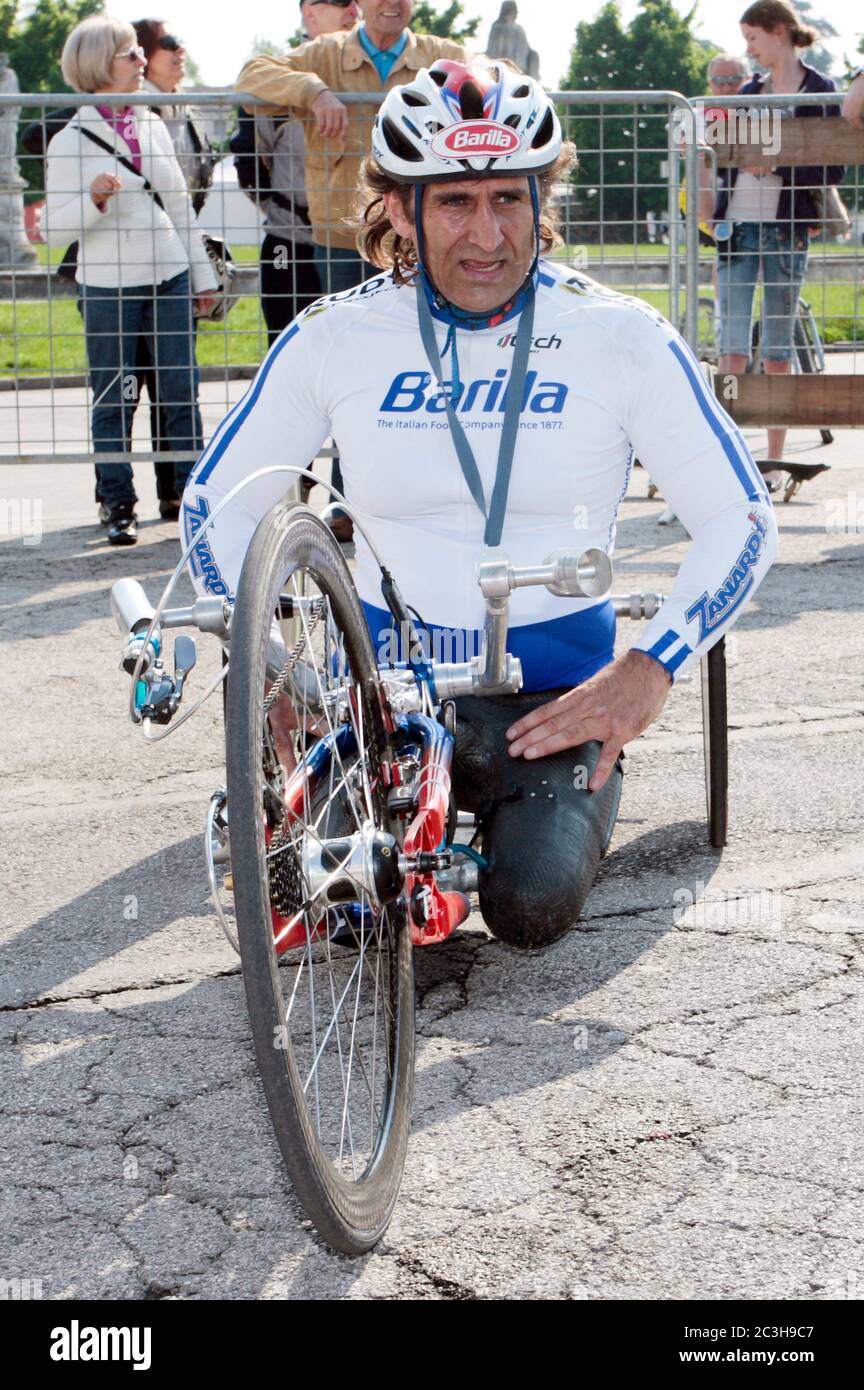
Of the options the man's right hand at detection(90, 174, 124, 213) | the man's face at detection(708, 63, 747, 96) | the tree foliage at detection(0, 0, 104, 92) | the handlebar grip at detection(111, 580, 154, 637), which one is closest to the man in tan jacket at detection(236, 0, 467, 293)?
the man's right hand at detection(90, 174, 124, 213)

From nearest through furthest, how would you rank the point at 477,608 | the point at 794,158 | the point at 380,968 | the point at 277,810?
the point at 277,810 < the point at 380,968 < the point at 477,608 < the point at 794,158

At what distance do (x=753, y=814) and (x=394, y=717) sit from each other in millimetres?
1635

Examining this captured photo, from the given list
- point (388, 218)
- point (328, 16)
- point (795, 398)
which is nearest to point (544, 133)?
point (388, 218)

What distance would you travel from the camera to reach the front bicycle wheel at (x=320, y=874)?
2383 mm

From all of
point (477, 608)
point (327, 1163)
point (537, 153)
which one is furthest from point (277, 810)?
point (537, 153)

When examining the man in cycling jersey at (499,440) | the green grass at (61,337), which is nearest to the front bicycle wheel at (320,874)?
the man in cycling jersey at (499,440)

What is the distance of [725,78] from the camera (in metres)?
11.0

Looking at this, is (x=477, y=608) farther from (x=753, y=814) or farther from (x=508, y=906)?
(x=753, y=814)

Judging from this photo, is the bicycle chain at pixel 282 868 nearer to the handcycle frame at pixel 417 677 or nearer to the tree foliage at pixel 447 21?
the handcycle frame at pixel 417 677

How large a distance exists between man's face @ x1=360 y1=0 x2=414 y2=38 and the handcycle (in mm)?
4981

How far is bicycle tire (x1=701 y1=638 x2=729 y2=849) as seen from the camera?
4.34 meters

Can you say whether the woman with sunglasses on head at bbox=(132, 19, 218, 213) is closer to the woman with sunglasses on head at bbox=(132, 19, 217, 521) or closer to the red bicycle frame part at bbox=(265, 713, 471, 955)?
the woman with sunglasses on head at bbox=(132, 19, 217, 521)

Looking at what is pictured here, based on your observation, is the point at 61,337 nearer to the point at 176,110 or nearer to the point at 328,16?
the point at 176,110

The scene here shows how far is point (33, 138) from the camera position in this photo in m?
8.29
